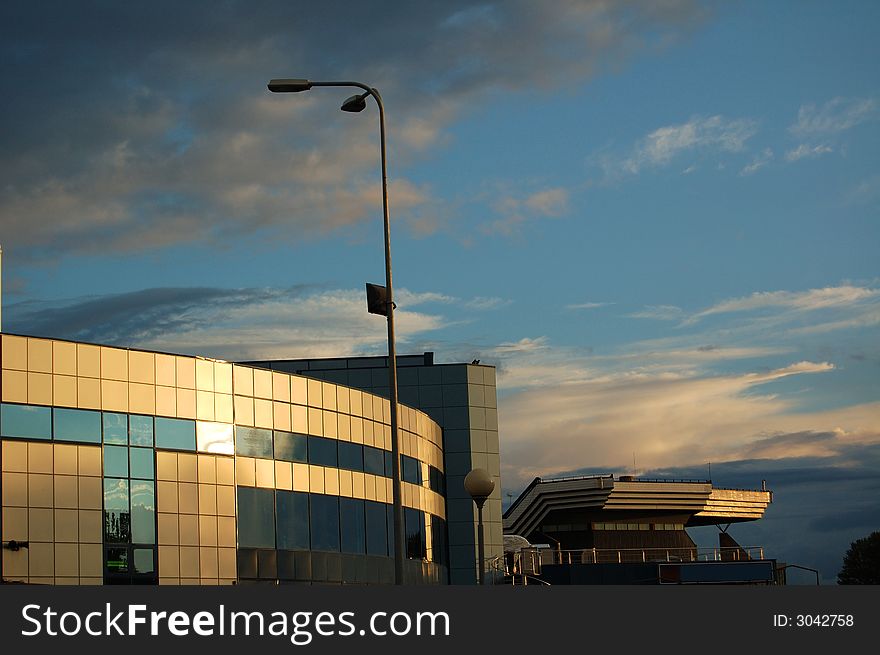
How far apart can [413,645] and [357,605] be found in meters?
0.86

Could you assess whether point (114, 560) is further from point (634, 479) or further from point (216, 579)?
point (634, 479)

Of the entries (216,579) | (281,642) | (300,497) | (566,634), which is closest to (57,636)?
(281,642)

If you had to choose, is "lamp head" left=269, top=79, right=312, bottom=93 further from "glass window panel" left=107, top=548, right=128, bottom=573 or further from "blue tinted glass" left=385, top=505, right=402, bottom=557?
"blue tinted glass" left=385, top=505, right=402, bottom=557

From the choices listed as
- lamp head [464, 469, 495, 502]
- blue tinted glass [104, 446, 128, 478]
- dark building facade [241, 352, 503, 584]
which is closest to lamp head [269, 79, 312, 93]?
lamp head [464, 469, 495, 502]

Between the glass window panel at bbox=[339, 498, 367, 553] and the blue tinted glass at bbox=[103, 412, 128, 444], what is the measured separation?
1130 centimetres

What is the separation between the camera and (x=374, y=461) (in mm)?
55656

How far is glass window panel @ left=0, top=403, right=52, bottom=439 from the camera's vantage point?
4216 centimetres

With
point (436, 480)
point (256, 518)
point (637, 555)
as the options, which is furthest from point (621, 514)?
point (256, 518)

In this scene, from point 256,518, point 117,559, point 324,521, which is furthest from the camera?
point 324,521

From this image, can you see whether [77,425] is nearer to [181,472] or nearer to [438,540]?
[181,472]

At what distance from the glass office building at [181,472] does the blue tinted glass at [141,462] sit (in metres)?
0.04

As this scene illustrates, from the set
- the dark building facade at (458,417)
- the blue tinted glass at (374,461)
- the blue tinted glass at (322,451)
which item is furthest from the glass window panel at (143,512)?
the dark building facade at (458,417)

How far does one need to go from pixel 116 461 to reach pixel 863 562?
300 ft

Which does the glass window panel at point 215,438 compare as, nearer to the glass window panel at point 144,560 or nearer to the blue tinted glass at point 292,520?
the blue tinted glass at point 292,520
